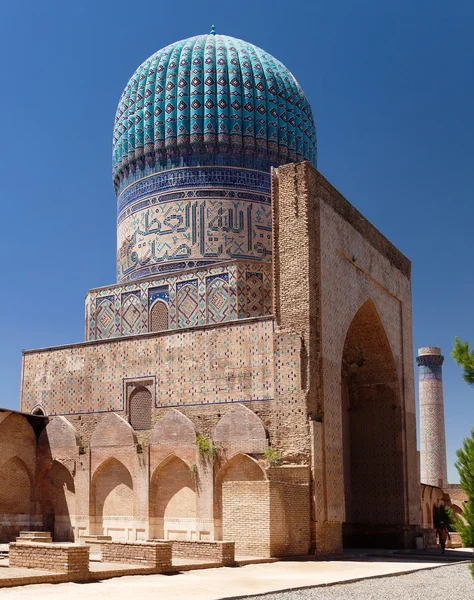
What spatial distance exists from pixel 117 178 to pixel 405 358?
24.3 ft

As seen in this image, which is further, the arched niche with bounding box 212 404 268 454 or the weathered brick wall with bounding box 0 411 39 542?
the weathered brick wall with bounding box 0 411 39 542

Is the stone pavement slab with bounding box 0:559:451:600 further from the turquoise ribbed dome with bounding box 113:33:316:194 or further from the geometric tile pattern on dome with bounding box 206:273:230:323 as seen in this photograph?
the turquoise ribbed dome with bounding box 113:33:316:194

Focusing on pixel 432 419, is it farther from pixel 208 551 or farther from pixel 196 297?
pixel 208 551

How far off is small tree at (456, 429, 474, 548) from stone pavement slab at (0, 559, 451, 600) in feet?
7.61

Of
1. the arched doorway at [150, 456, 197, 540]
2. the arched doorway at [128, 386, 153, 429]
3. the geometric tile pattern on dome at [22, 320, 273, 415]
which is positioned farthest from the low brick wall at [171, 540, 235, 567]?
the arched doorway at [128, 386, 153, 429]

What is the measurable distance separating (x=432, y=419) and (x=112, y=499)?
16543 mm

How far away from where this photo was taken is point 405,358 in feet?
54.7

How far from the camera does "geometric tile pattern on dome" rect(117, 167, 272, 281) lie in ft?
54.6

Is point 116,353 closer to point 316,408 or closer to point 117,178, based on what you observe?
point 316,408

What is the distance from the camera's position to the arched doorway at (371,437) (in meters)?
15.4

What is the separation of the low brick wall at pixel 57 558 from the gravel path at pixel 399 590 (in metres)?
1.91

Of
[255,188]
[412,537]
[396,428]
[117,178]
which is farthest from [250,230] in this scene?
[412,537]

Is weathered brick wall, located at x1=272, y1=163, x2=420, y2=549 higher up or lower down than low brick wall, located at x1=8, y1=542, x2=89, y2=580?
higher up

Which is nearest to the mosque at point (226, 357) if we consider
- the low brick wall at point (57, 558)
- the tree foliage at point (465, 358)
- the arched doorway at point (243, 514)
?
the arched doorway at point (243, 514)
